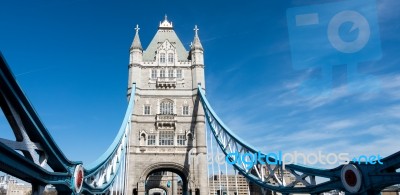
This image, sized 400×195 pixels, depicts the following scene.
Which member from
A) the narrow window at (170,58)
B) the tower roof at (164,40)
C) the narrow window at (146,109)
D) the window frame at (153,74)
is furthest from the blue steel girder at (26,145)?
the tower roof at (164,40)

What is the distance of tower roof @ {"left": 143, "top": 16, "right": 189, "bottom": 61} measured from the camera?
42031 millimetres

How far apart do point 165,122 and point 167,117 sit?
0.59 meters

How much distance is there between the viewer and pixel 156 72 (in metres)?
40.1

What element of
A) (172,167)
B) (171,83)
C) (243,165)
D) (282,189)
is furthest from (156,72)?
(282,189)

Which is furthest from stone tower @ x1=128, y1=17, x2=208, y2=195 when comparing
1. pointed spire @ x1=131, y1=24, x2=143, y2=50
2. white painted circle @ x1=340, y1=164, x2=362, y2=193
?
white painted circle @ x1=340, y1=164, x2=362, y2=193

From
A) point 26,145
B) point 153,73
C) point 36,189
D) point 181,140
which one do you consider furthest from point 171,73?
point 26,145

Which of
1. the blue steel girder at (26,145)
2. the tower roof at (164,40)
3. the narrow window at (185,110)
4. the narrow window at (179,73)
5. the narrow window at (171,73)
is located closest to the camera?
the blue steel girder at (26,145)

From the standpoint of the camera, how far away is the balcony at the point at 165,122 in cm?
3688

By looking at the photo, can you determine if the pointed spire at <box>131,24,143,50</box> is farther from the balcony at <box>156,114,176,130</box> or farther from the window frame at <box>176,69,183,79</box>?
the balcony at <box>156,114,176,130</box>

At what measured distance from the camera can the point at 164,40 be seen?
1703 inches

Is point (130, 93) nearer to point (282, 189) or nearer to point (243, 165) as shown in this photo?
point (243, 165)

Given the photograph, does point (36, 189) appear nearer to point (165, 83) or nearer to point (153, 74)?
point (165, 83)

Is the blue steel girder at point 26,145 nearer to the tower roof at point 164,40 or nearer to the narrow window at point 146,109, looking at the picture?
the narrow window at point 146,109

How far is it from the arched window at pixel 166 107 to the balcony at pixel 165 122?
3.16 feet
